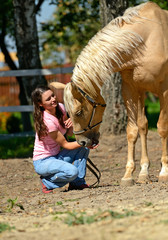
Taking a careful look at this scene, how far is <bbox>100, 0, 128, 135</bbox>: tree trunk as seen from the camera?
8.35 meters

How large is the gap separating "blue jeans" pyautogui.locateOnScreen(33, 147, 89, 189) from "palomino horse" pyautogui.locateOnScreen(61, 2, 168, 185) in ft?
1.39

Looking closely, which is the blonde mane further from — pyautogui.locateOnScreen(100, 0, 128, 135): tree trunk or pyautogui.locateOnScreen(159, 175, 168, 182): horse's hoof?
pyautogui.locateOnScreen(100, 0, 128, 135): tree trunk

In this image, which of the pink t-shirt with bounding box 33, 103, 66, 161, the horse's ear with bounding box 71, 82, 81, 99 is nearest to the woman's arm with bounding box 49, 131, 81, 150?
the pink t-shirt with bounding box 33, 103, 66, 161

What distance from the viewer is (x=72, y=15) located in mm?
11766

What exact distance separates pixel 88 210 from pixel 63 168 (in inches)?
48.2

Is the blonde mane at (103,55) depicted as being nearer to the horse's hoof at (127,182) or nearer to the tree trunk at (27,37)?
the horse's hoof at (127,182)

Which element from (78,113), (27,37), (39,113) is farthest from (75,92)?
(27,37)

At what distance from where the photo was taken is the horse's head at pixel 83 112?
14.9 feet

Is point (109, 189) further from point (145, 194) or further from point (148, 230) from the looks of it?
point (148, 230)

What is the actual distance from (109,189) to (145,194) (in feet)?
1.94

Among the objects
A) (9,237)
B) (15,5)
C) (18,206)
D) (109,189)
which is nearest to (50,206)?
(18,206)

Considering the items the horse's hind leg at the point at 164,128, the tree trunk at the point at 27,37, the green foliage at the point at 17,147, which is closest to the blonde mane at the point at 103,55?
the horse's hind leg at the point at 164,128

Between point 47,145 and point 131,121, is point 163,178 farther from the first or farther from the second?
point 47,145

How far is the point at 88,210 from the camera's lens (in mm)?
3734
